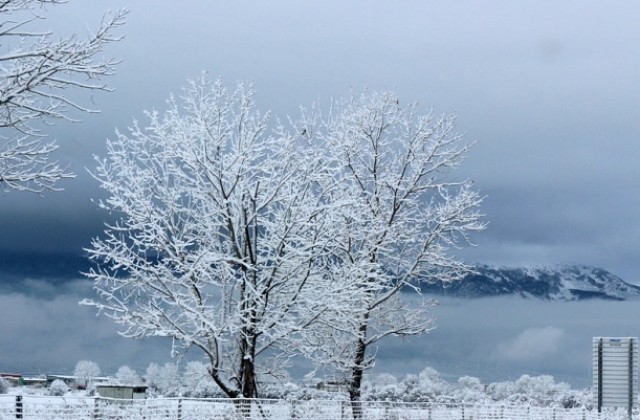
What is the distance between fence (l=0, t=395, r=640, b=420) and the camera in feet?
71.4

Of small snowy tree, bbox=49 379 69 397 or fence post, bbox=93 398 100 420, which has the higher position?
small snowy tree, bbox=49 379 69 397

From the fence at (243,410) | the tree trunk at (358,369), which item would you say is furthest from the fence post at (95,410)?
the tree trunk at (358,369)

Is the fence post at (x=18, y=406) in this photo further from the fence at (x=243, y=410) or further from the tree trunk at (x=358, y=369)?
the tree trunk at (x=358, y=369)

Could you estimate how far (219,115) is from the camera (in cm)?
3059

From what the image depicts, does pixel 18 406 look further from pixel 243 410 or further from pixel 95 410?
pixel 243 410

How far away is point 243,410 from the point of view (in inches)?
1056

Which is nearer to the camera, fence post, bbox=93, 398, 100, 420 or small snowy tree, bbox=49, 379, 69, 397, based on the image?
fence post, bbox=93, 398, 100, 420

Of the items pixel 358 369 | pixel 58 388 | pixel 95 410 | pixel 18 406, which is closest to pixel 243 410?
pixel 95 410

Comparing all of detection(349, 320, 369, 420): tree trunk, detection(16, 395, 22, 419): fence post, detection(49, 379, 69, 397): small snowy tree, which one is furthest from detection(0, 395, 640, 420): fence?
detection(49, 379, 69, 397): small snowy tree

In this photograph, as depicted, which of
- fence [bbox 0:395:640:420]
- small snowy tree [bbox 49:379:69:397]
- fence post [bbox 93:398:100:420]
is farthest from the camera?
small snowy tree [bbox 49:379:69:397]

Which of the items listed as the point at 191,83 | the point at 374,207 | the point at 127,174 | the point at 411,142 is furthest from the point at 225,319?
the point at 411,142

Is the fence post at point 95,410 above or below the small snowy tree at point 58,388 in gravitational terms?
below

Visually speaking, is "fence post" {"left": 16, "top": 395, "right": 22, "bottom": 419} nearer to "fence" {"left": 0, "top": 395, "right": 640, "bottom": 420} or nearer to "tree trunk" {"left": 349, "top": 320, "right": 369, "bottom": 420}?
"fence" {"left": 0, "top": 395, "right": 640, "bottom": 420}

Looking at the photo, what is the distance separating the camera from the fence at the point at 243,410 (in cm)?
2175
